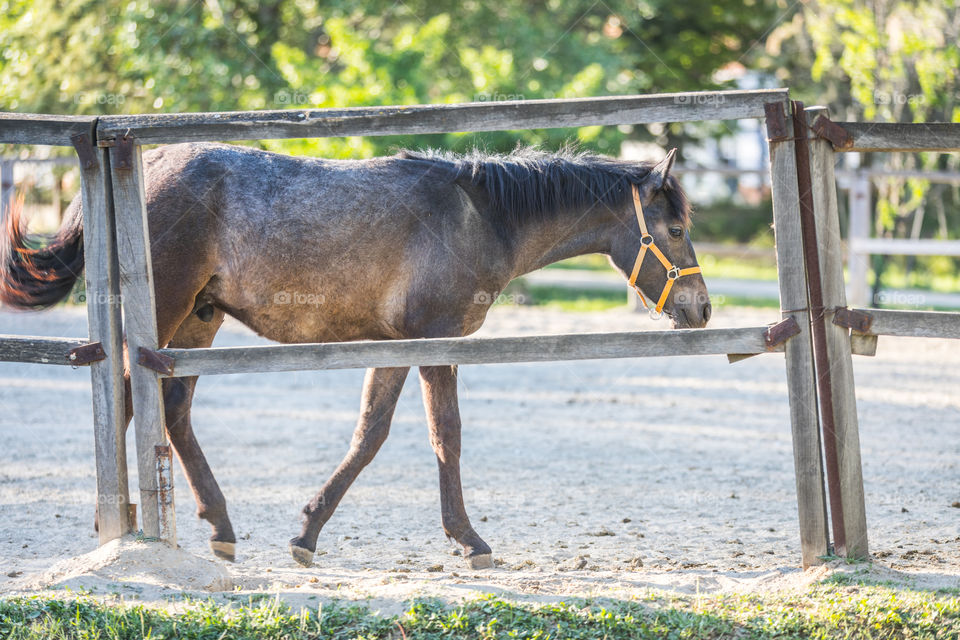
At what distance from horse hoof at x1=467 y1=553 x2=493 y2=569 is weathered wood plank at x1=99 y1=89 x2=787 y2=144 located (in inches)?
75.3

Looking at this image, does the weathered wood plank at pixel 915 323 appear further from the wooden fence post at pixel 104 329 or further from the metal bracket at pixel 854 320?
the wooden fence post at pixel 104 329

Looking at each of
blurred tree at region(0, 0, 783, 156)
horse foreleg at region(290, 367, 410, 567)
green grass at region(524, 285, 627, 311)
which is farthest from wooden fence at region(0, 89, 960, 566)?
green grass at region(524, 285, 627, 311)

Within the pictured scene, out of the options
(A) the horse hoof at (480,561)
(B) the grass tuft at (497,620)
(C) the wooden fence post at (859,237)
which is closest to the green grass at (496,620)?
(B) the grass tuft at (497,620)

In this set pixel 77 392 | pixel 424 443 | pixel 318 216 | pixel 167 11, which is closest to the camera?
pixel 318 216

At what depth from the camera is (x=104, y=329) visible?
3707mm

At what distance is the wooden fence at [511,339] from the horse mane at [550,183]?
700 mm

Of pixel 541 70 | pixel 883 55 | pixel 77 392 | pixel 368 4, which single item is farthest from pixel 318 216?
pixel 883 55

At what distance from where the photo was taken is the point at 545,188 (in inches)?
172

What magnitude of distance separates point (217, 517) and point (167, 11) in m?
Answer: 11.3

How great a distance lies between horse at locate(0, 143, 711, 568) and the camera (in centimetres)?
414

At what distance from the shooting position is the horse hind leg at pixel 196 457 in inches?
172

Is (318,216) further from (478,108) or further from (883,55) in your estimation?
(883,55)

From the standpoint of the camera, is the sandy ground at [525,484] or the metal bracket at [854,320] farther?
the sandy ground at [525,484]

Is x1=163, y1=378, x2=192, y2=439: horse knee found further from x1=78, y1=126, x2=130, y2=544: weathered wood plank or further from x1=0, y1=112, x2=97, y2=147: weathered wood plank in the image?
x1=0, y1=112, x2=97, y2=147: weathered wood plank
